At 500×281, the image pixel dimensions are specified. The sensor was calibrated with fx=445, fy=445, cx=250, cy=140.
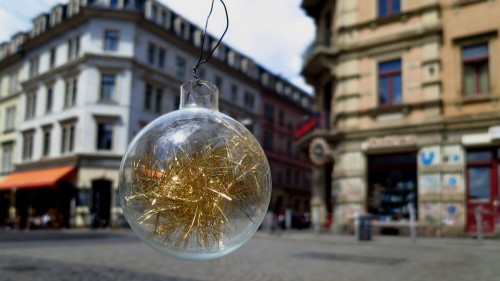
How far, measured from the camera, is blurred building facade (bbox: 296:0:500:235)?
16.4 m

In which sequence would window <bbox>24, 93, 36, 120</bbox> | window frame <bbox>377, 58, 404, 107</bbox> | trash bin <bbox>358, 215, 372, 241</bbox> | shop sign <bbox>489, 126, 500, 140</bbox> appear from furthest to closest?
1. window <bbox>24, 93, 36, 120</bbox>
2. window frame <bbox>377, 58, 404, 107</bbox>
3. shop sign <bbox>489, 126, 500, 140</bbox>
4. trash bin <bbox>358, 215, 372, 241</bbox>

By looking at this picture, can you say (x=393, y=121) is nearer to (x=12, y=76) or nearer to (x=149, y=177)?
(x=149, y=177)

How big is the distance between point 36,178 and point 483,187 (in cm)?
2821

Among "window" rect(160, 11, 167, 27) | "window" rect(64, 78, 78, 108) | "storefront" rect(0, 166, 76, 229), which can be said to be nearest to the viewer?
"storefront" rect(0, 166, 76, 229)

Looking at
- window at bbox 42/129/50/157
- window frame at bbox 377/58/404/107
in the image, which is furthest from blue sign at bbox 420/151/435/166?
window at bbox 42/129/50/157

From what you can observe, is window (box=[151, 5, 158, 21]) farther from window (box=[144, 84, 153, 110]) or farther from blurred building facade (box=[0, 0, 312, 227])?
window (box=[144, 84, 153, 110])

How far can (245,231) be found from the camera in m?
2.08

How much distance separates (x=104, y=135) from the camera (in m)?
30.5

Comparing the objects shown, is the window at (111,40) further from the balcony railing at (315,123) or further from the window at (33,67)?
the balcony railing at (315,123)

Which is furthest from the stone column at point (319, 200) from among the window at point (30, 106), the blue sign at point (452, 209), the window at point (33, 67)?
the window at point (33, 67)

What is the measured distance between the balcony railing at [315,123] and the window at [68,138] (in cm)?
1703

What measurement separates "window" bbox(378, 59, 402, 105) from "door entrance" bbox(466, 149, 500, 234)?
3675 mm

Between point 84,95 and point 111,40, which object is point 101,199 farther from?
point 111,40

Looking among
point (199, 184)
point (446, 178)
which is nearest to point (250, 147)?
point (199, 184)
